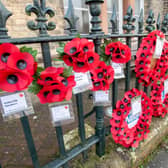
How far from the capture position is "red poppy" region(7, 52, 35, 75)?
617 millimetres

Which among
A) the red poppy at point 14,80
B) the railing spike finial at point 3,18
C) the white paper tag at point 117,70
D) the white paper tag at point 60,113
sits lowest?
the white paper tag at point 60,113

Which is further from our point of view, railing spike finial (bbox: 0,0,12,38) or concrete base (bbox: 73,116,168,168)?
concrete base (bbox: 73,116,168,168)

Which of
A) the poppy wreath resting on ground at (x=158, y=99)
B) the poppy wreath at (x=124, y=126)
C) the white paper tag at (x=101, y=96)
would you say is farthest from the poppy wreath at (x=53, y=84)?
the poppy wreath resting on ground at (x=158, y=99)

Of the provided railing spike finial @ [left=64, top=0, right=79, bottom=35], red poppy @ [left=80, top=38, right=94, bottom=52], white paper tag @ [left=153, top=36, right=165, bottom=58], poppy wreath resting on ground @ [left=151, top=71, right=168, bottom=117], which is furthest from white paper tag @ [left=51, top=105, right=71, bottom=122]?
poppy wreath resting on ground @ [left=151, top=71, right=168, bottom=117]

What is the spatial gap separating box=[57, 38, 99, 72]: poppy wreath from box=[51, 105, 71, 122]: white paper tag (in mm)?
254

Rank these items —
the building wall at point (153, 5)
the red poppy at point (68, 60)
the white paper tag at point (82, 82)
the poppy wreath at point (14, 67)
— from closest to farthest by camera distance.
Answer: the poppy wreath at point (14, 67) → the red poppy at point (68, 60) → the white paper tag at point (82, 82) → the building wall at point (153, 5)

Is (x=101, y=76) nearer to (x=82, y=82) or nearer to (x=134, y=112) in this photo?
(x=82, y=82)

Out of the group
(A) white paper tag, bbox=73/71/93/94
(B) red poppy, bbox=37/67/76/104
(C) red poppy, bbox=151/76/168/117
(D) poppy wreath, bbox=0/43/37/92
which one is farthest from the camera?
(C) red poppy, bbox=151/76/168/117

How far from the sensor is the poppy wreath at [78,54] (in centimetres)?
77

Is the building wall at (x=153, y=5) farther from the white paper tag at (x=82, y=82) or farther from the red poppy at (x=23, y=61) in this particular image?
the red poppy at (x=23, y=61)

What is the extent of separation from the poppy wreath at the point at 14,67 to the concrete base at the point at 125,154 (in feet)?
2.92

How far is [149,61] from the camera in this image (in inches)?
53.3

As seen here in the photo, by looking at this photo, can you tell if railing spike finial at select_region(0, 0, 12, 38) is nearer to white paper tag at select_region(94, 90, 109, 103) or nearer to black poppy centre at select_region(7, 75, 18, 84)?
black poppy centre at select_region(7, 75, 18, 84)

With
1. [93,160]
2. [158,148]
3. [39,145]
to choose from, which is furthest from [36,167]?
[158,148]
